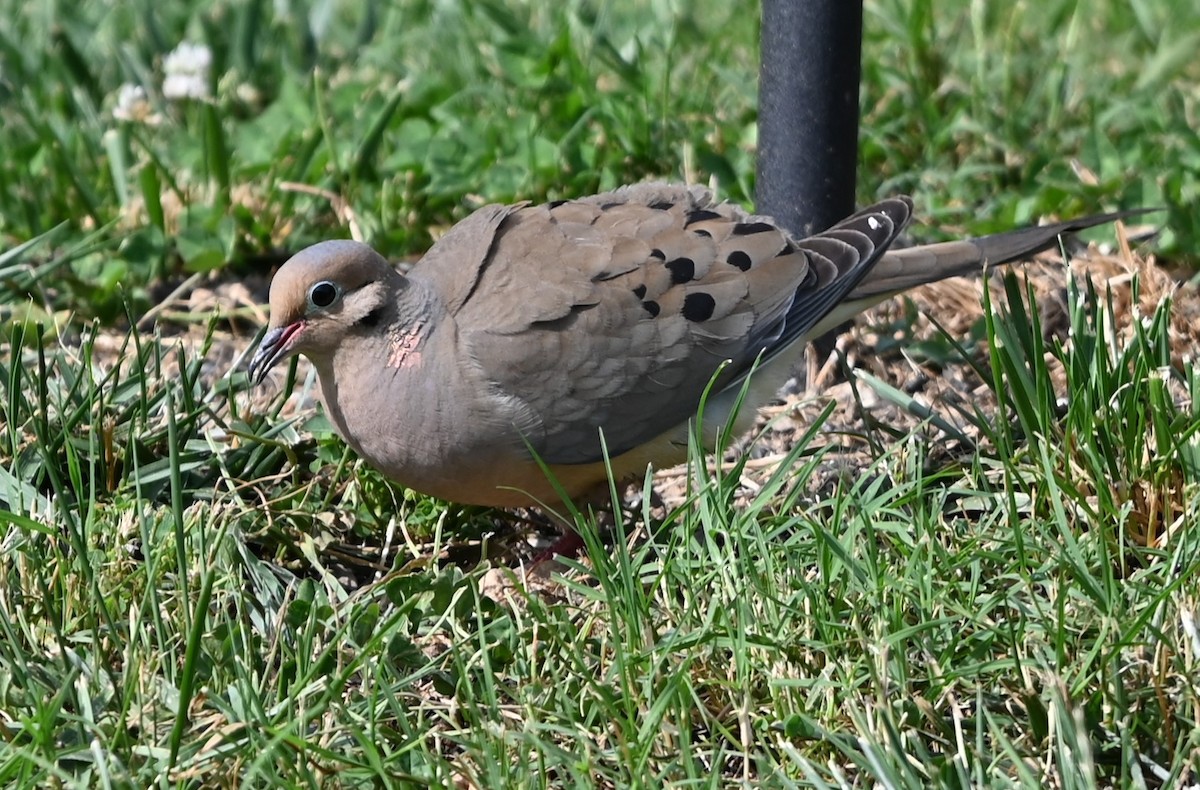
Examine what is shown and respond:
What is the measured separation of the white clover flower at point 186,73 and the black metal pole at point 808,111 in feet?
6.88

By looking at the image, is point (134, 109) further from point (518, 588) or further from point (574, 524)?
point (518, 588)

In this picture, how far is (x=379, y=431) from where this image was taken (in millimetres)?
3486

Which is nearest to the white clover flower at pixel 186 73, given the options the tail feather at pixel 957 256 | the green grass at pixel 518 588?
the green grass at pixel 518 588

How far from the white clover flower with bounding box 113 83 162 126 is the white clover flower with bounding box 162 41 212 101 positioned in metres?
0.08

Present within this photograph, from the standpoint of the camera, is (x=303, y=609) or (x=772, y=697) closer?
(x=772, y=697)

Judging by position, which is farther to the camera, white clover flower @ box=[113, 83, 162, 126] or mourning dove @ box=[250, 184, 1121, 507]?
white clover flower @ box=[113, 83, 162, 126]

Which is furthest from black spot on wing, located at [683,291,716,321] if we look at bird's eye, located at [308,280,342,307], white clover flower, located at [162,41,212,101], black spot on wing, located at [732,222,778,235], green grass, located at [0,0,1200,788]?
white clover flower, located at [162,41,212,101]

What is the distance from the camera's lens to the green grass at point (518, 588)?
2678mm

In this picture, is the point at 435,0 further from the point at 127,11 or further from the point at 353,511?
the point at 353,511

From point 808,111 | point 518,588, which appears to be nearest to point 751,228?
point 808,111

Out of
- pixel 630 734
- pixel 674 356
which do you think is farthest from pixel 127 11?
pixel 630 734

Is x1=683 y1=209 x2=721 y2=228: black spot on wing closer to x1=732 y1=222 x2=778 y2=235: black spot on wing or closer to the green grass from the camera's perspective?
x1=732 y1=222 x2=778 y2=235: black spot on wing

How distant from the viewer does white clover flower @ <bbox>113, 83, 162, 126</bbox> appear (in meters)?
5.22

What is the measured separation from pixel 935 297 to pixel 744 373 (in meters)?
1.10
